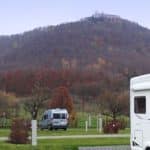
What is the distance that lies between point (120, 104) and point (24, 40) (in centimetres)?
7794

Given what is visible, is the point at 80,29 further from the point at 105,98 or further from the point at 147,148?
the point at 147,148

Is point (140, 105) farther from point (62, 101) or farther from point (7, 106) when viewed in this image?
point (7, 106)

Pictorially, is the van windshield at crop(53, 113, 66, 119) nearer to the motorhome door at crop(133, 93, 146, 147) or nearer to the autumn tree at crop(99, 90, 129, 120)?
the autumn tree at crop(99, 90, 129, 120)

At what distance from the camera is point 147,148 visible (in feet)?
39.3

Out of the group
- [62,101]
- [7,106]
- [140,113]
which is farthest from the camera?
[7,106]

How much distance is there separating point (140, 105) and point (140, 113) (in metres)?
0.22

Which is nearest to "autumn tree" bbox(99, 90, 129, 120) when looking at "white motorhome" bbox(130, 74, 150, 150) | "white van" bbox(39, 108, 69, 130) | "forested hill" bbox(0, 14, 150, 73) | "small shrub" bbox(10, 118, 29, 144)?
"white van" bbox(39, 108, 69, 130)

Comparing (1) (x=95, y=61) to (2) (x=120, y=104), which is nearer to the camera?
(2) (x=120, y=104)

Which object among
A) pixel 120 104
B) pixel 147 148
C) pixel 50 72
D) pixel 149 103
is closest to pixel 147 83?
pixel 149 103

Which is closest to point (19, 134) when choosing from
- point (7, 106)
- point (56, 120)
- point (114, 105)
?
point (56, 120)

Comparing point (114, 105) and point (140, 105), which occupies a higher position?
point (114, 105)

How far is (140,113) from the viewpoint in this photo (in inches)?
484

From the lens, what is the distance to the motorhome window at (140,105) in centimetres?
1212

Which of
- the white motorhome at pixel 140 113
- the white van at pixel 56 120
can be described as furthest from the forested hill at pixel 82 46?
the white motorhome at pixel 140 113
